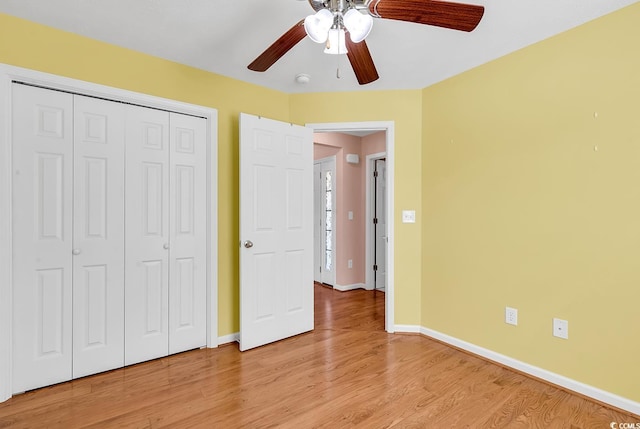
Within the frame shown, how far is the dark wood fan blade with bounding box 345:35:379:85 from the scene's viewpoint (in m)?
1.72

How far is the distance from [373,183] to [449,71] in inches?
92.6

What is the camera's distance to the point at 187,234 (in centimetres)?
273

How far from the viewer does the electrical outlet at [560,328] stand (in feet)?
7.10

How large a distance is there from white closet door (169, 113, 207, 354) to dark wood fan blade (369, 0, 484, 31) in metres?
1.89

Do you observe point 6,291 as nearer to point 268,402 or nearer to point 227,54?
point 268,402

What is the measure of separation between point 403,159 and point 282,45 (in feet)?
5.93

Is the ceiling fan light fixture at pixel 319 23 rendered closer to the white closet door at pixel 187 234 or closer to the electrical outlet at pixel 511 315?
the white closet door at pixel 187 234

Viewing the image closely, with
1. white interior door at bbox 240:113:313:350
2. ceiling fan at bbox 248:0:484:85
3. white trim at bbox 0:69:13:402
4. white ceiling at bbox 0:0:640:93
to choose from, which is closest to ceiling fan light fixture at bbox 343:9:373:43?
ceiling fan at bbox 248:0:484:85

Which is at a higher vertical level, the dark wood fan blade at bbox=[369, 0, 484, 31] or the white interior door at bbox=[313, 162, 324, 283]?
the dark wood fan blade at bbox=[369, 0, 484, 31]

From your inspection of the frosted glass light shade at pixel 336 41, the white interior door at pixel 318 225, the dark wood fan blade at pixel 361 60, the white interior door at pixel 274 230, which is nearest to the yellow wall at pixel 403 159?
the white interior door at pixel 274 230

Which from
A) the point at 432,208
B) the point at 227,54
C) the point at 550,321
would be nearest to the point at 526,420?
the point at 550,321

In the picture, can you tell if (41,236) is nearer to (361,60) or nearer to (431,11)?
(361,60)

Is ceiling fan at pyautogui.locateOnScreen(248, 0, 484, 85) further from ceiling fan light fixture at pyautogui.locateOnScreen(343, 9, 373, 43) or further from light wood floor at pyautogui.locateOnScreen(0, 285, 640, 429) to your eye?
light wood floor at pyautogui.locateOnScreen(0, 285, 640, 429)

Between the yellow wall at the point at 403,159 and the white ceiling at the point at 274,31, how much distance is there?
357 mm
